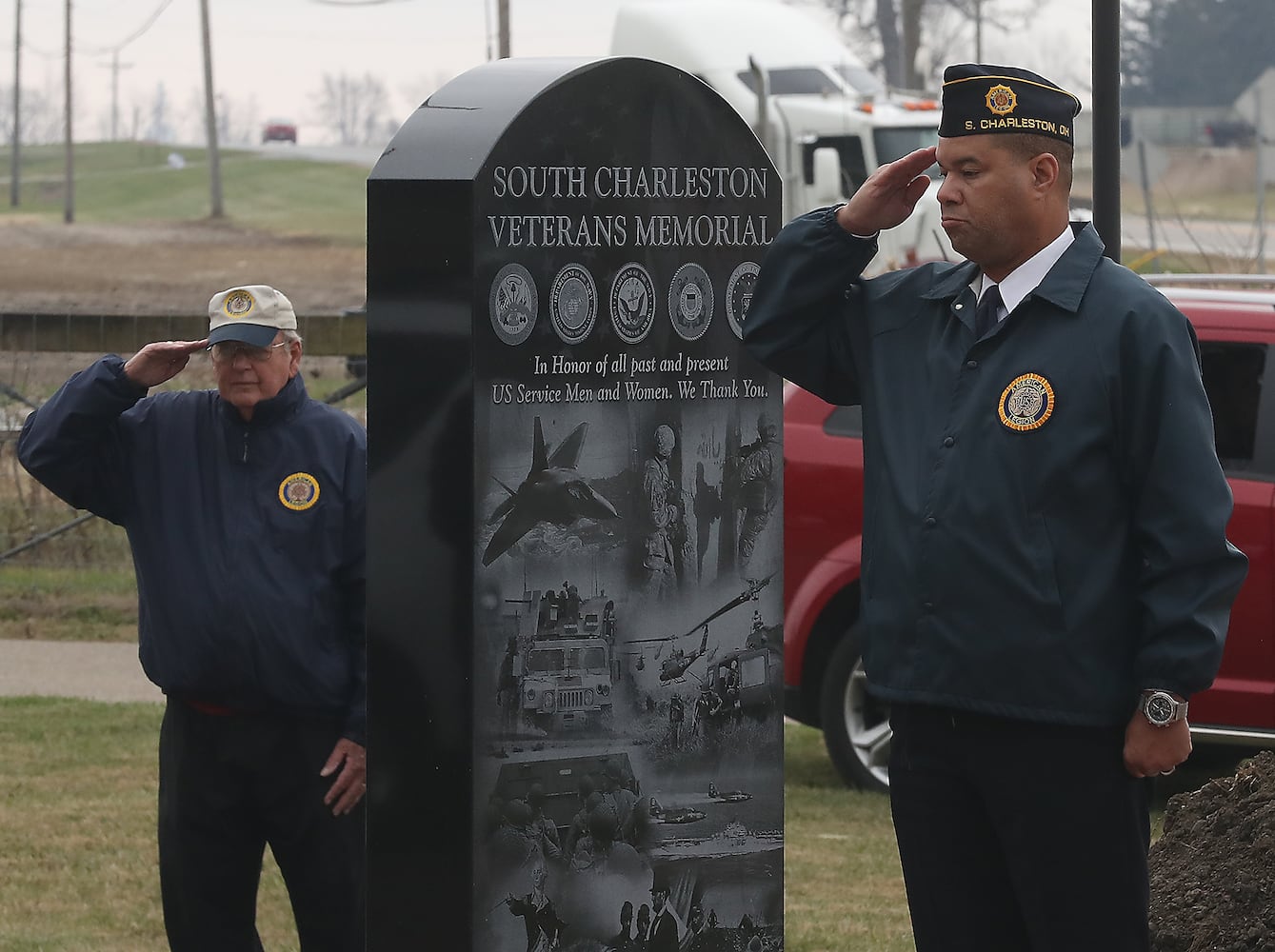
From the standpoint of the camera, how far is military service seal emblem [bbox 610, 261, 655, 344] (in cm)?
383

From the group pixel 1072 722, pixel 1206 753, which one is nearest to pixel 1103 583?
pixel 1072 722

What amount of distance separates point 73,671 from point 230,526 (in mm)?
6126

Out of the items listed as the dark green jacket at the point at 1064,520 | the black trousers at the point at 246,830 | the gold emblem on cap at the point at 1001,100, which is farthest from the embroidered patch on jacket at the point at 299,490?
the gold emblem on cap at the point at 1001,100

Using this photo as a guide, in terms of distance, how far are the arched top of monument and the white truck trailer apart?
55.5 ft

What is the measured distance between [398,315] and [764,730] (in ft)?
3.83

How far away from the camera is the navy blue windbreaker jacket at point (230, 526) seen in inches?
173

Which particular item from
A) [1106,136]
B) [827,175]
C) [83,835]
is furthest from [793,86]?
[1106,136]

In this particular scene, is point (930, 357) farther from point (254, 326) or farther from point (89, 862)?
point (89, 862)

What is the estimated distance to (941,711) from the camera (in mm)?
3262

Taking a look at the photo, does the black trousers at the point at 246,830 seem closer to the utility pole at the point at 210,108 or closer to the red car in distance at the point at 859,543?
the red car in distance at the point at 859,543

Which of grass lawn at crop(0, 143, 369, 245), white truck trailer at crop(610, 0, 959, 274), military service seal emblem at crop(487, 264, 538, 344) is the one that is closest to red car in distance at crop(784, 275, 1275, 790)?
military service seal emblem at crop(487, 264, 538, 344)

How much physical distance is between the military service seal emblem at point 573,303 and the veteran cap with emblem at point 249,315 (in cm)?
103

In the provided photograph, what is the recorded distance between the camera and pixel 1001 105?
3.26 m

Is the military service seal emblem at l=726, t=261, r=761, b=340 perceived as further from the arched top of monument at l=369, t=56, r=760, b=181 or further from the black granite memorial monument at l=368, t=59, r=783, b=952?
the arched top of monument at l=369, t=56, r=760, b=181
